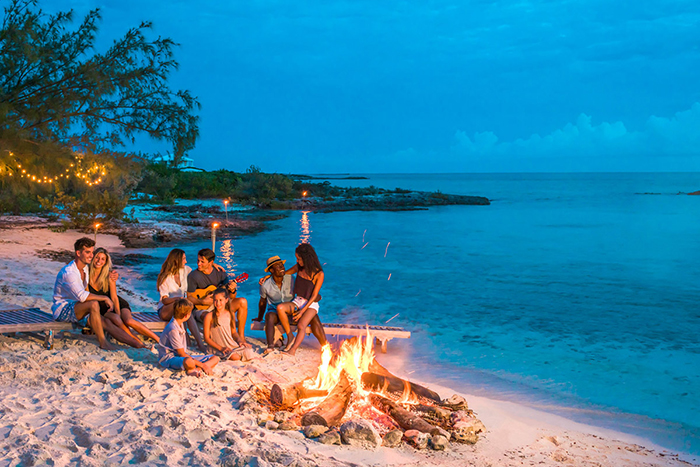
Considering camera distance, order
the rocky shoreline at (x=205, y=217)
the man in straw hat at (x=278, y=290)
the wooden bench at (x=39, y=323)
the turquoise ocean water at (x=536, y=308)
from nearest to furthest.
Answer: the wooden bench at (x=39, y=323), the man in straw hat at (x=278, y=290), the turquoise ocean water at (x=536, y=308), the rocky shoreline at (x=205, y=217)

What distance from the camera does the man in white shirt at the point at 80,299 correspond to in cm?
651

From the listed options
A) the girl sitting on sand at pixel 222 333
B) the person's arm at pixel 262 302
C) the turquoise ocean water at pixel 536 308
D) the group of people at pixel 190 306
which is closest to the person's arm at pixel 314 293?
the group of people at pixel 190 306

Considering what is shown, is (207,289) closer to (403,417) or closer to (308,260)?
(308,260)

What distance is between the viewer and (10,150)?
9.12 metres

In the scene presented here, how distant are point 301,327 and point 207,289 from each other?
133cm

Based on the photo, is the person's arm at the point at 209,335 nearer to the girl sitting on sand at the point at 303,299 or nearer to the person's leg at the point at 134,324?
the person's leg at the point at 134,324

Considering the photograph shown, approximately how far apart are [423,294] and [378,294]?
1.16 meters

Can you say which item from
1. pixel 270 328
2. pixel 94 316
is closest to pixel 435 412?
pixel 270 328

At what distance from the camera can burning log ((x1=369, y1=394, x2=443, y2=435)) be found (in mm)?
4871

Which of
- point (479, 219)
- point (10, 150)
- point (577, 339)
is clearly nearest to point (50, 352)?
point (10, 150)

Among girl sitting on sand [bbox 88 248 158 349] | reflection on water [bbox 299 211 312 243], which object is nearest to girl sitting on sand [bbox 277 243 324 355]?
girl sitting on sand [bbox 88 248 158 349]

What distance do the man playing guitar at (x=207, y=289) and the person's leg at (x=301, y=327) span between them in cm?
60

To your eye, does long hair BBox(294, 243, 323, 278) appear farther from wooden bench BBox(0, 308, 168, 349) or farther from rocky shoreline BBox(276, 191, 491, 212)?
rocky shoreline BBox(276, 191, 491, 212)

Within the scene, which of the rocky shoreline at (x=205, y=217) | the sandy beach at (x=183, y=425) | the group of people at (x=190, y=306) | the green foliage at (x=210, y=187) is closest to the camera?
the sandy beach at (x=183, y=425)
